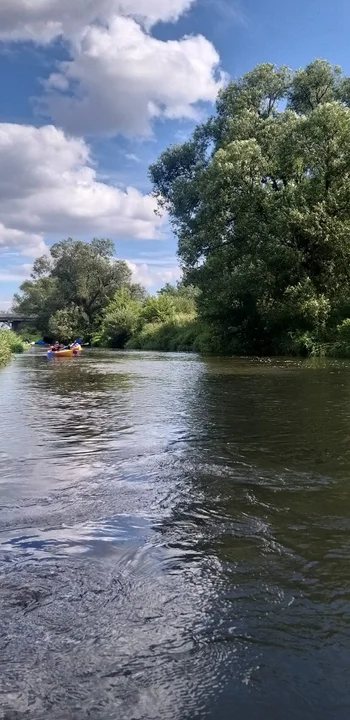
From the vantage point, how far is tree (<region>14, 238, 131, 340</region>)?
252 feet

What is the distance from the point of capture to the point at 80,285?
7756 cm

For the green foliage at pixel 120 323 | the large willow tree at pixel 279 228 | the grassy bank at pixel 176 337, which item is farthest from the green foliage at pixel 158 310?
the large willow tree at pixel 279 228

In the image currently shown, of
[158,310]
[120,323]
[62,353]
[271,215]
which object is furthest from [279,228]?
[120,323]

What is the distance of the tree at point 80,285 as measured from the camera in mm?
76750

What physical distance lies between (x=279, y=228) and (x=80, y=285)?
172ft

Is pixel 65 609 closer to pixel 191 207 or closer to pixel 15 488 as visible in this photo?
pixel 15 488

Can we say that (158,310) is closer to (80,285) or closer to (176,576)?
(80,285)

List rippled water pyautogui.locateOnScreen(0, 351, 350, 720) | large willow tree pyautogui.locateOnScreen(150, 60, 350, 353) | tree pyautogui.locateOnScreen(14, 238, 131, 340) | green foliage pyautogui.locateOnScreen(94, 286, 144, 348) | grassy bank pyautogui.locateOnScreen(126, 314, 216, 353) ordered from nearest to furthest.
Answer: rippled water pyautogui.locateOnScreen(0, 351, 350, 720), large willow tree pyautogui.locateOnScreen(150, 60, 350, 353), grassy bank pyautogui.locateOnScreen(126, 314, 216, 353), green foliage pyautogui.locateOnScreen(94, 286, 144, 348), tree pyautogui.locateOnScreen(14, 238, 131, 340)

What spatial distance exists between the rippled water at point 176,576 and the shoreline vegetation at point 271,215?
2164cm

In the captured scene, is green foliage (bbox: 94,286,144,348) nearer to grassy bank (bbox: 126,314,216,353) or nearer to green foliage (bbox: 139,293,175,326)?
green foliage (bbox: 139,293,175,326)

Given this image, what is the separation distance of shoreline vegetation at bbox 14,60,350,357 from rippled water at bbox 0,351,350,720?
2164 centimetres

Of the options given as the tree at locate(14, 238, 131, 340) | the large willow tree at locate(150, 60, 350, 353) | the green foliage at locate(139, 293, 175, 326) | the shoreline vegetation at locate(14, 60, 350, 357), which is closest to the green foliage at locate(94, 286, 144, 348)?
the green foliage at locate(139, 293, 175, 326)

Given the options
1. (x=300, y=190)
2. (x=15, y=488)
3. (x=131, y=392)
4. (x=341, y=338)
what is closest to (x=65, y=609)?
(x=15, y=488)

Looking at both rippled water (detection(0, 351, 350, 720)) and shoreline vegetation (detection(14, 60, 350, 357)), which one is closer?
rippled water (detection(0, 351, 350, 720))
